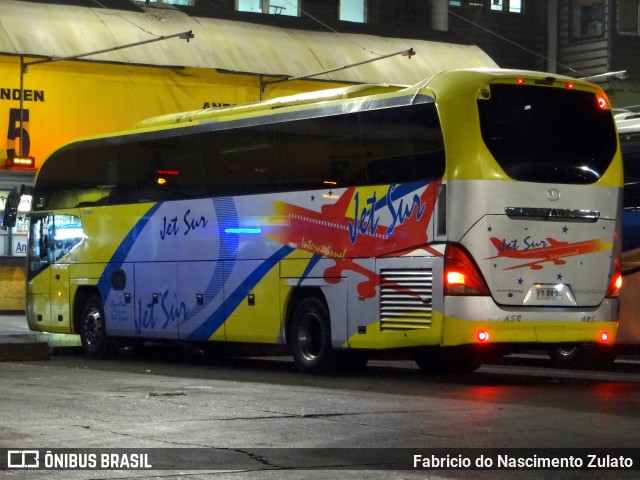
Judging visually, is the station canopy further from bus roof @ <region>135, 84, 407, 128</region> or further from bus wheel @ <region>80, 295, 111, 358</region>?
bus roof @ <region>135, 84, 407, 128</region>

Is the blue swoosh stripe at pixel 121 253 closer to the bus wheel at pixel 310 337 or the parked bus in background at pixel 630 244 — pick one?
the bus wheel at pixel 310 337

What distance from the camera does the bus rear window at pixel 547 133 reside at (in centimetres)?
1644

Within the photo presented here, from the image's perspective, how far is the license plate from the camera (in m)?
16.6

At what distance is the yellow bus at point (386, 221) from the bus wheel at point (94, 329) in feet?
3.60

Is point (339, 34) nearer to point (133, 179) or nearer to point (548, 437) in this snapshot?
point (133, 179)

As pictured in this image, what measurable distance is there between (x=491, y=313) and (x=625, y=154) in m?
4.67

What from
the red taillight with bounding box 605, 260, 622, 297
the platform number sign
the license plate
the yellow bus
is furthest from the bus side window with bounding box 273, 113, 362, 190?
the platform number sign

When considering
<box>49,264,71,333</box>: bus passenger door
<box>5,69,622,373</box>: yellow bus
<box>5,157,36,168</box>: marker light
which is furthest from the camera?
<box>5,157,36,168</box>: marker light

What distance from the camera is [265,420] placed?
12.3 meters

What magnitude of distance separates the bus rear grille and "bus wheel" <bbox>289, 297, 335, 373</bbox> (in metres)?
1.25

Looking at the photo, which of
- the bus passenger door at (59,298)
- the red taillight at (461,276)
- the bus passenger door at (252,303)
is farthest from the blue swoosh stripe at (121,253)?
the red taillight at (461,276)

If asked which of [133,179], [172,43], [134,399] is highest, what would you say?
[172,43]

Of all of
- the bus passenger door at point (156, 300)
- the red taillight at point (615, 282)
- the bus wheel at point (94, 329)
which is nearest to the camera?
the red taillight at point (615, 282)

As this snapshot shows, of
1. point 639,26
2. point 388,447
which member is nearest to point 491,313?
point 388,447
